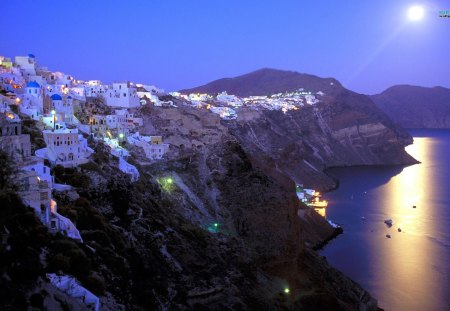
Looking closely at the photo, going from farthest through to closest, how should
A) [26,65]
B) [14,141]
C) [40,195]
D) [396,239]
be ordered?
1. [396,239]
2. [26,65]
3. [14,141]
4. [40,195]

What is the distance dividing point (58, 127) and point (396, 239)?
3322cm

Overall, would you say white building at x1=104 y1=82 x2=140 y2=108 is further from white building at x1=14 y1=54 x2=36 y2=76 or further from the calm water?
the calm water

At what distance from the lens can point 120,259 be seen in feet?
60.5

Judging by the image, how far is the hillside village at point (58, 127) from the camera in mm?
17234

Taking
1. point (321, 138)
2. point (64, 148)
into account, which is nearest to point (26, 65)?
point (64, 148)

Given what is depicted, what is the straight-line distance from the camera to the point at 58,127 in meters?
30.4

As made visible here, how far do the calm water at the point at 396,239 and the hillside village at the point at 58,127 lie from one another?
18161 mm

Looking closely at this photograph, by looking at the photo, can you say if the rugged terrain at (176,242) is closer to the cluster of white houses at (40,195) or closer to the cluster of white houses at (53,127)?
the cluster of white houses at (40,195)

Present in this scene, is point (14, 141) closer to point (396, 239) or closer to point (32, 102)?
point (32, 102)

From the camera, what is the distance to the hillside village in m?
17.2

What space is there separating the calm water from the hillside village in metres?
18.2

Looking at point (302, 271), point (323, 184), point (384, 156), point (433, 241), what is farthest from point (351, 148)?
point (302, 271)

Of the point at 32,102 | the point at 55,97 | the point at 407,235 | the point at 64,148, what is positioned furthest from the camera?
the point at 407,235

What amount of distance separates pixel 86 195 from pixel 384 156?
107 m
